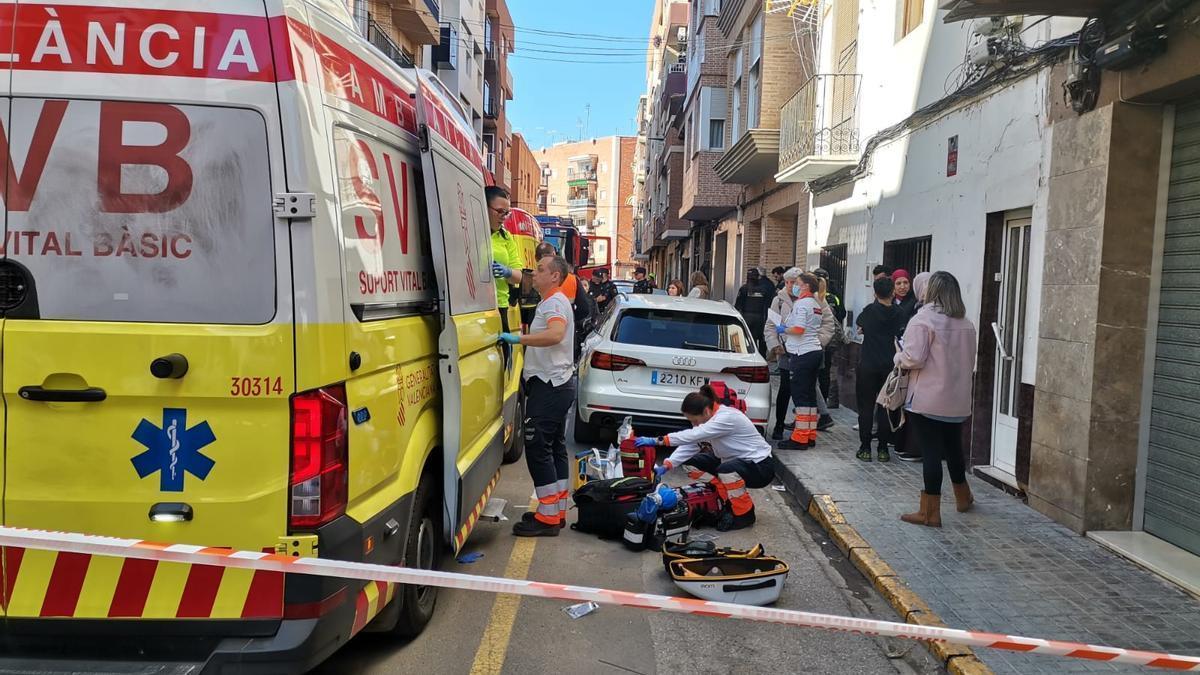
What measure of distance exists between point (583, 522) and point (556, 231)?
1658 cm

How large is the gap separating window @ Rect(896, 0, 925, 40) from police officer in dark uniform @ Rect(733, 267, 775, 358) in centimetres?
413

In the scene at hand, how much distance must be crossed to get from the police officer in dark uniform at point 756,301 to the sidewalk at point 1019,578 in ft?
19.0

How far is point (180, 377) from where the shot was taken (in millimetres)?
2561

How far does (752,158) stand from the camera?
1527cm

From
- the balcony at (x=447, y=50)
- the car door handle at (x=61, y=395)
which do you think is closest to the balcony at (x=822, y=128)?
the car door handle at (x=61, y=395)

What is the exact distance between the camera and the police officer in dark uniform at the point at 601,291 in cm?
1738

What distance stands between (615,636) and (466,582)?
4.56ft

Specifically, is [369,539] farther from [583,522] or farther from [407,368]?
[583,522]

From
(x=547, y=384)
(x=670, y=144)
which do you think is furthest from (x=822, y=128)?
(x=670, y=144)

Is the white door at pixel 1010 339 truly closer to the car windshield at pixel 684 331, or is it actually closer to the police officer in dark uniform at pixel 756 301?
the car windshield at pixel 684 331

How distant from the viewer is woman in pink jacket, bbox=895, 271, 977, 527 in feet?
18.1

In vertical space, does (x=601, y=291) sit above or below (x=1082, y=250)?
below

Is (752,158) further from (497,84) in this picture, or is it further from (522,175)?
(522,175)

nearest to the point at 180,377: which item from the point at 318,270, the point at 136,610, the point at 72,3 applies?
the point at 318,270
